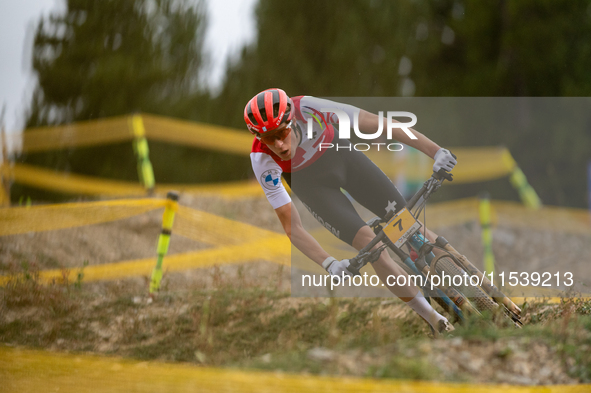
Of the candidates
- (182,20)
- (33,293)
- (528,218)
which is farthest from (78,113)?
(528,218)

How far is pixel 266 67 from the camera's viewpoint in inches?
623

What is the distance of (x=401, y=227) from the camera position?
4.35 metres

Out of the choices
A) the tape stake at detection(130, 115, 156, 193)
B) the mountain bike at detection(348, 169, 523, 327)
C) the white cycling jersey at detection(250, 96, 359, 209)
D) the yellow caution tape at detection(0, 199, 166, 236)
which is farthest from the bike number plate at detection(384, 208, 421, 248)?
the tape stake at detection(130, 115, 156, 193)

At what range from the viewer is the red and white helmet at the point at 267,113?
13.9 feet

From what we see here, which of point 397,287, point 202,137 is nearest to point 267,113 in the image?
point 397,287

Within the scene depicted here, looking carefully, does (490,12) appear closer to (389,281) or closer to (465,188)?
(465,188)

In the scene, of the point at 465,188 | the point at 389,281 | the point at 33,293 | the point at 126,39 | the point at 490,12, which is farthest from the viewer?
the point at 490,12

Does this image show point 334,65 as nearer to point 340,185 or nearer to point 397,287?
point 340,185

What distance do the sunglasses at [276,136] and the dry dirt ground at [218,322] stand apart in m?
1.49

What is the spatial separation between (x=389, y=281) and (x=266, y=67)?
1260 centimetres

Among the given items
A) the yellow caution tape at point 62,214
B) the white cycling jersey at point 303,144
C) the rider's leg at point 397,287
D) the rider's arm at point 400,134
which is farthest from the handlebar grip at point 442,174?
the yellow caution tape at point 62,214

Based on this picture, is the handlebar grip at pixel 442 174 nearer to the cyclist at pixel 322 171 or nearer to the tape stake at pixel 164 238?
the cyclist at pixel 322 171

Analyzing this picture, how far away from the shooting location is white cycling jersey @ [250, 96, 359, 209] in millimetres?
4410

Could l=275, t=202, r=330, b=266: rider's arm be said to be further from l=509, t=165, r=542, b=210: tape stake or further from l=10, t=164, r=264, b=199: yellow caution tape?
l=509, t=165, r=542, b=210: tape stake
